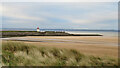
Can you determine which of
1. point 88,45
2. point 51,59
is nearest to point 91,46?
point 88,45

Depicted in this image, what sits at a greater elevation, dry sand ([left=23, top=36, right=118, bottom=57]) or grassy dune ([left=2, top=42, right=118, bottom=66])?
grassy dune ([left=2, top=42, right=118, bottom=66])

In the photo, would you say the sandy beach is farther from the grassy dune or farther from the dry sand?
the grassy dune

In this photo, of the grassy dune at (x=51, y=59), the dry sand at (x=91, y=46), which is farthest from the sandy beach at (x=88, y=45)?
the grassy dune at (x=51, y=59)

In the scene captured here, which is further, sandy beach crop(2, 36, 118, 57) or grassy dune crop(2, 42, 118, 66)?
sandy beach crop(2, 36, 118, 57)

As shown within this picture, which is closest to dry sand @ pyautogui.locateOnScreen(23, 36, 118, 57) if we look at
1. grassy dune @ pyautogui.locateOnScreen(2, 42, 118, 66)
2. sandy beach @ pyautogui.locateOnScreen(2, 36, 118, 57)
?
sandy beach @ pyautogui.locateOnScreen(2, 36, 118, 57)

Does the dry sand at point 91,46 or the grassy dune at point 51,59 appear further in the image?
the dry sand at point 91,46

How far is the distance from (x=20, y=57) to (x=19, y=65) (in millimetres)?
838

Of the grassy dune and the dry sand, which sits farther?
the dry sand

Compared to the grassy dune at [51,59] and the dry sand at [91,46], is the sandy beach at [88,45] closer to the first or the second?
the dry sand at [91,46]

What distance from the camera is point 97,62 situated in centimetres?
438

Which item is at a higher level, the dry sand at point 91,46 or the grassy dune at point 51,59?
the grassy dune at point 51,59

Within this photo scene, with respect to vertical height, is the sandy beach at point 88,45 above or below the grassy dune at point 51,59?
below

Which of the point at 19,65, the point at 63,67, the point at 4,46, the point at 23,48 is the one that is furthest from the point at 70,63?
the point at 4,46

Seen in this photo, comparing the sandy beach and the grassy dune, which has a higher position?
the grassy dune
